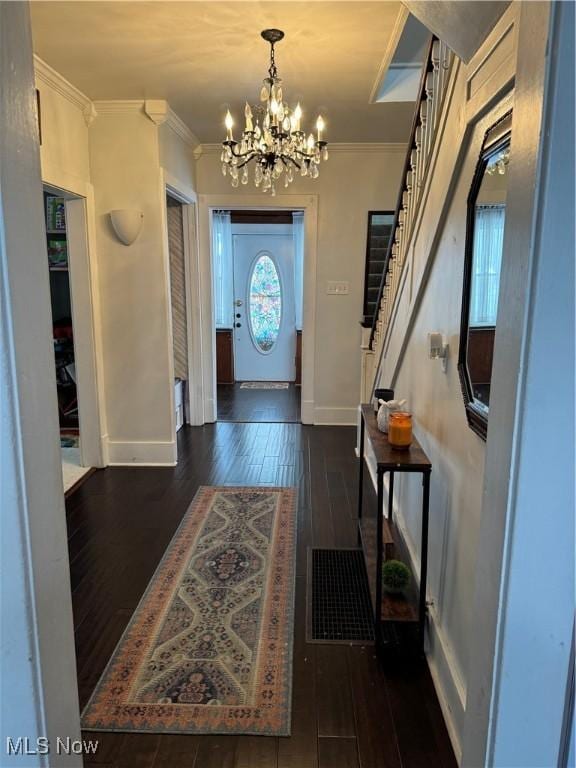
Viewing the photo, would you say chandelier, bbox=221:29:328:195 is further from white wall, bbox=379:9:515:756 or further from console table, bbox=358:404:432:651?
console table, bbox=358:404:432:651

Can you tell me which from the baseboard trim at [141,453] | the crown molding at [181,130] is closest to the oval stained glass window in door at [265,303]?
the crown molding at [181,130]

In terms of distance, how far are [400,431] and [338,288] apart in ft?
10.3

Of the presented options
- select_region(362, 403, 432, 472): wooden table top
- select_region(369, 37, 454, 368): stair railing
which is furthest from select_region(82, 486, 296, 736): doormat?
select_region(369, 37, 454, 368): stair railing

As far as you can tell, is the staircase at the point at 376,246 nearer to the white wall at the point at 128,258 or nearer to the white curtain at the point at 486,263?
the white wall at the point at 128,258

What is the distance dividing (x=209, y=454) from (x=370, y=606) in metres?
2.29

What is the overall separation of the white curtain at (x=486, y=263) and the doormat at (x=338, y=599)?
4.60 feet

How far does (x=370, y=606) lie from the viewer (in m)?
2.29

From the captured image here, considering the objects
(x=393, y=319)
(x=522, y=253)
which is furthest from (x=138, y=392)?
(x=522, y=253)

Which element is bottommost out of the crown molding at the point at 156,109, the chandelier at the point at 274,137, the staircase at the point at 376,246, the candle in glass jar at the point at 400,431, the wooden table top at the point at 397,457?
the wooden table top at the point at 397,457

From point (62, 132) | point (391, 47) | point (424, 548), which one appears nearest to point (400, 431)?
point (424, 548)

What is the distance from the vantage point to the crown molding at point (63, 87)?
114 inches

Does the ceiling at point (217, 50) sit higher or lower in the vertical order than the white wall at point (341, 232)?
higher

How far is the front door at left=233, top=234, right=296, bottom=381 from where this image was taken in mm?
7117

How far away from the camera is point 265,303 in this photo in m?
7.22
